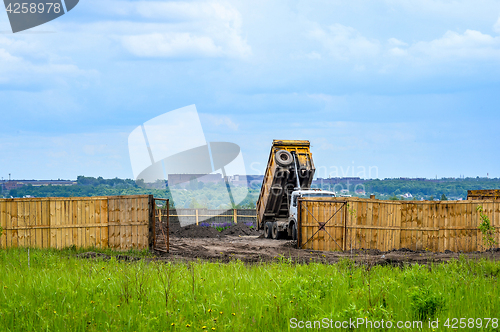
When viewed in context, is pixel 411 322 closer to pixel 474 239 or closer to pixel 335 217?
pixel 335 217

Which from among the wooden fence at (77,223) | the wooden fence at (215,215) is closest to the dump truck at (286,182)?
the wooden fence at (77,223)

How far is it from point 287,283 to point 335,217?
9867 mm

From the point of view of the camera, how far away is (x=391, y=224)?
1792 cm

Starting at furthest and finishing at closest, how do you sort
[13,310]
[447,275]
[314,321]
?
[447,275]
[13,310]
[314,321]

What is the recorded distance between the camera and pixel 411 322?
664 cm

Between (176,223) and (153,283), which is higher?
(153,283)

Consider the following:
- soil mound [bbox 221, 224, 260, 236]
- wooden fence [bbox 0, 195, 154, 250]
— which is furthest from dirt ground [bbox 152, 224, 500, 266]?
soil mound [bbox 221, 224, 260, 236]

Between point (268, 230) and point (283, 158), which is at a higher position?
point (283, 158)

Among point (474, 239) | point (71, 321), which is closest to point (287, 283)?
point (71, 321)

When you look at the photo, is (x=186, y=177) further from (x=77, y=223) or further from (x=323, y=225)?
(x=323, y=225)

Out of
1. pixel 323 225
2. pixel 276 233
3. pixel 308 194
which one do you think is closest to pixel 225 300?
pixel 323 225

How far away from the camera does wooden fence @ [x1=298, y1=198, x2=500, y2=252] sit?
57.3 feet

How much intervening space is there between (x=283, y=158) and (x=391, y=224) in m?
6.04

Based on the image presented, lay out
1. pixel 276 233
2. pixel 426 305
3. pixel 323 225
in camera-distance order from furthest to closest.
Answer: pixel 276 233, pixel 323 225, pixel 426 305
